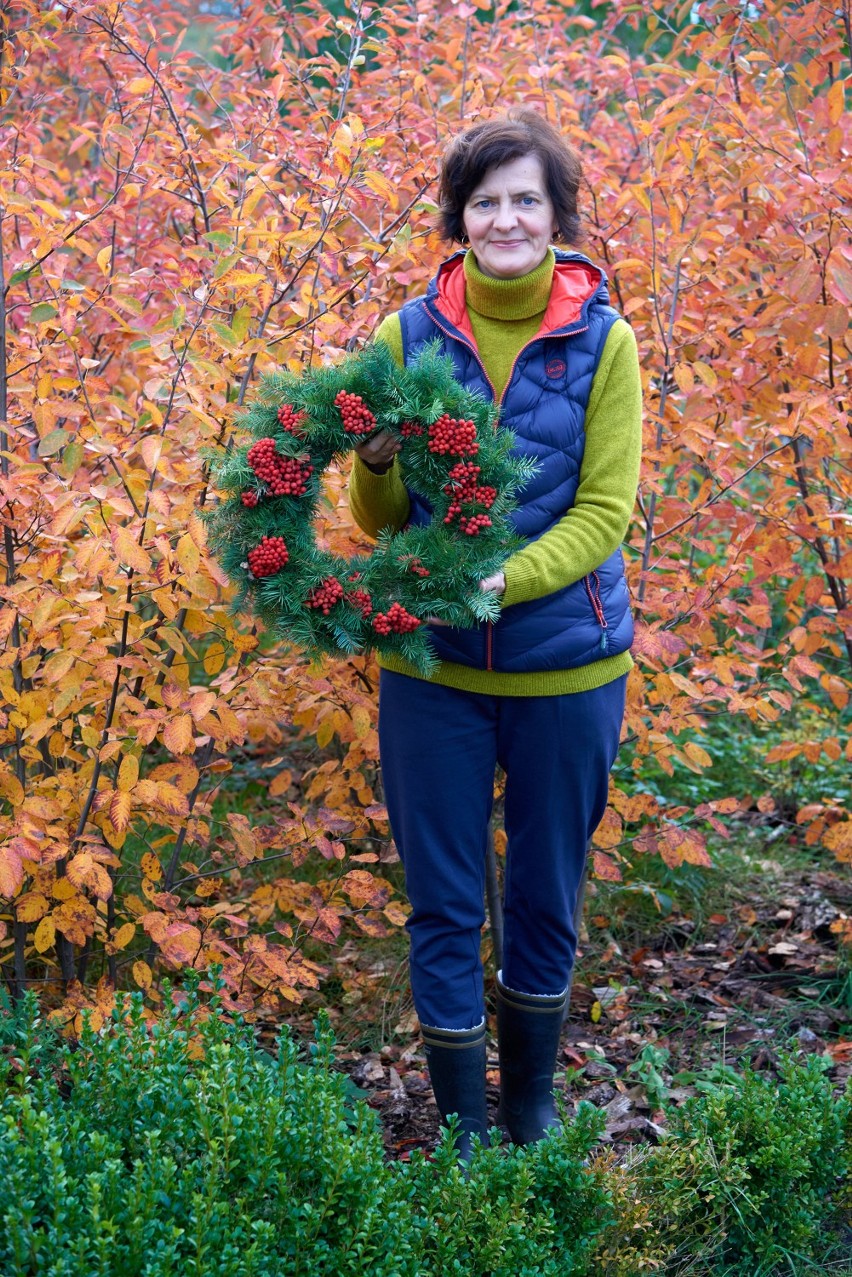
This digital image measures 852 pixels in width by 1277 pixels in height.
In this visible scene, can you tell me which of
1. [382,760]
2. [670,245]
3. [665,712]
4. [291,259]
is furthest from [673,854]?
[291,259]

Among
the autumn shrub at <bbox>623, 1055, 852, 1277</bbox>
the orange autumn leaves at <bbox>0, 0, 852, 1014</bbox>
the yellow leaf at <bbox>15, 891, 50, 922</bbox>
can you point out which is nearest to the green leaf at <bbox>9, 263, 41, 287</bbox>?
the orange autumn leaves at <bbox>0, 0, 852, 1014</bbox>

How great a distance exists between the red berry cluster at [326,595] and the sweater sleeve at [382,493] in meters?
0.22

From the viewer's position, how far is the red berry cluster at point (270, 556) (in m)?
2.18

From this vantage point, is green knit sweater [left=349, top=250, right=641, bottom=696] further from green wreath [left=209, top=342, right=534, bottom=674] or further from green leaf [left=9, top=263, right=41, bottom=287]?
green leaf [left=9, top=263, right=41, bottom=287]

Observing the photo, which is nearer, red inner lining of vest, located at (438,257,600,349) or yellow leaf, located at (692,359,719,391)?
red inner lining of vest, located at (438,257,600,349)

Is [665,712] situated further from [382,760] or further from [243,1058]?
[243,1058]

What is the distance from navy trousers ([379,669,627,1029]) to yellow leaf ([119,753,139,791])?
51cm

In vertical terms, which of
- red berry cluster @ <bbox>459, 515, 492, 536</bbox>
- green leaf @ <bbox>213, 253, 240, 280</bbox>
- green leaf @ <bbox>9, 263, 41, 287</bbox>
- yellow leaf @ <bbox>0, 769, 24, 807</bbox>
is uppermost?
green leaf @ <bbox>9, 263, 41, 287</bbox>

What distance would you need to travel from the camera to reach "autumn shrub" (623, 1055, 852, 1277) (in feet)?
7.59

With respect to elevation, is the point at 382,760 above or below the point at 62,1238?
above

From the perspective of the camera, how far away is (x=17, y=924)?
2781 mm

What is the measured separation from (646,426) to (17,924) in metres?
1.86

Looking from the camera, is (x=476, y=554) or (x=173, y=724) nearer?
(x=476, y=554)

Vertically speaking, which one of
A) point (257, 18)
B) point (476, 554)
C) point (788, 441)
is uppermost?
point (257, 18)
